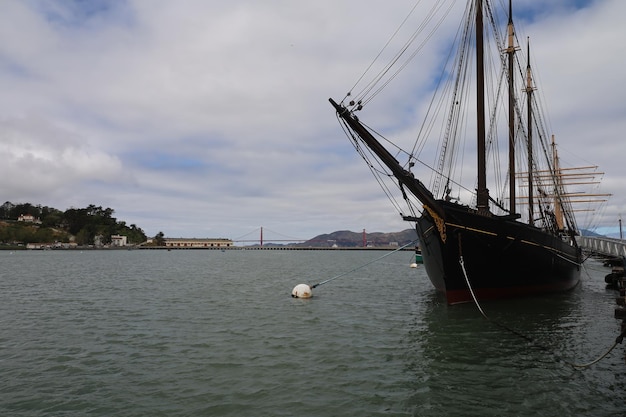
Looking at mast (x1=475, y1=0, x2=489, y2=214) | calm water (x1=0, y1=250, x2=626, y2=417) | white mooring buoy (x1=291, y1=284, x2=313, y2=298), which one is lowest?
calm water (x1=0, y1=250, x2=626, y2=417)

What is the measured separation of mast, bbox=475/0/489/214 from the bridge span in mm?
18218

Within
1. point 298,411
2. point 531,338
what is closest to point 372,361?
point 298,411

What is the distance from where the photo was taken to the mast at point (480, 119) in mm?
21953

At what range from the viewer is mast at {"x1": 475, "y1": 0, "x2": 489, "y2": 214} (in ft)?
72.0

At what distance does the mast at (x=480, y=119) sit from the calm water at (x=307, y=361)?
17.8ft

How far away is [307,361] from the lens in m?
12.2

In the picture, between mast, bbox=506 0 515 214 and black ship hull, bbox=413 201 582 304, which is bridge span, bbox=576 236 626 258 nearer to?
mast, bbox=506 0 515 214

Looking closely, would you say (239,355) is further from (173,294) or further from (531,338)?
(173,294)

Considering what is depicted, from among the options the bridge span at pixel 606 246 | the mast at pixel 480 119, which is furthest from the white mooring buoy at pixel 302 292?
the bridge span at pixel 606 246

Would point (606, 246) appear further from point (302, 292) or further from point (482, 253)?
point (302, 292)

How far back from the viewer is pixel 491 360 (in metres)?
11.9

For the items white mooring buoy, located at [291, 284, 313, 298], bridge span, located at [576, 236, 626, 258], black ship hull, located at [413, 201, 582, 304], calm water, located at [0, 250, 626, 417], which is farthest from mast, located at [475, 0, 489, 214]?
bridge span, located at [576, 236, 626, 258]

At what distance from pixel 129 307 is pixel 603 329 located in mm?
22206

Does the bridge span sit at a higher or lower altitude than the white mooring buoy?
higher
